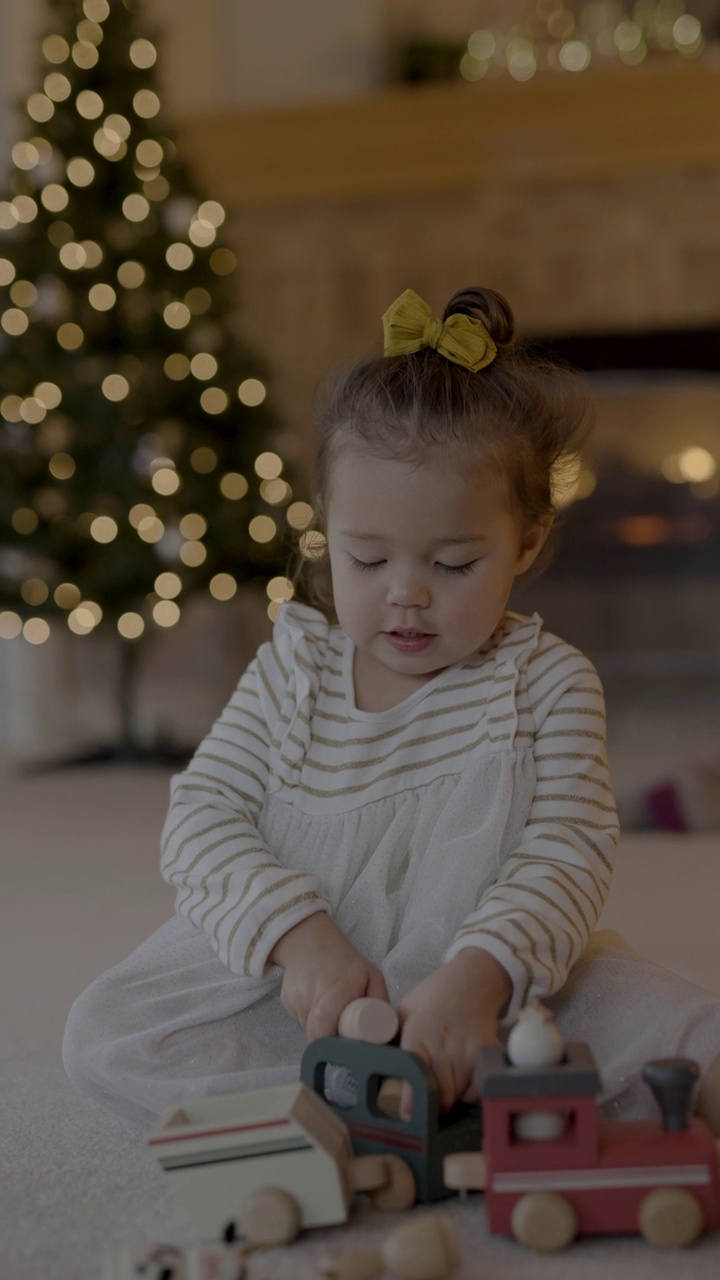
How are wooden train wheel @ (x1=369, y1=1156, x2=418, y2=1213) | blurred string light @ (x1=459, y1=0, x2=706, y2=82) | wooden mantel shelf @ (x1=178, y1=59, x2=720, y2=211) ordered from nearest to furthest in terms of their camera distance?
wooden train wheel @ (x1=369, y1=1156, x2=418, y2=1213)
wooden mantel shelf @ (x1=178, y1=59, x2=720, y2=211)
blurred string light @ (x1=459, y1=0, x2=706, y2=82)

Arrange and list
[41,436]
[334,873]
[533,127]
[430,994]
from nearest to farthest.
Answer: [430,994] < [334,873] < [41,436] < [533,127]

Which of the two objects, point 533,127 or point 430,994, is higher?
point 533,127

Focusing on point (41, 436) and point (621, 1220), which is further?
point (41, 436)

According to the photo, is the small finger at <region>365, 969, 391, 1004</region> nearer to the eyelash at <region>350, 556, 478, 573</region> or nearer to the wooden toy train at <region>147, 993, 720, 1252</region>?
the wooden toy train at <region>147, 993, 720, 1252</region>

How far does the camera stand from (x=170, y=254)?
2.89 metres

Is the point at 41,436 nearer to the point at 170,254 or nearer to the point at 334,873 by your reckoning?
the point at 170,254

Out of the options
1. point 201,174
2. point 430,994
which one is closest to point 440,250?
point 201,174

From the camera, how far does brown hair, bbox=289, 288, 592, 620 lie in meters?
1.06

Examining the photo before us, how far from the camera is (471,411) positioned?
1073 mm

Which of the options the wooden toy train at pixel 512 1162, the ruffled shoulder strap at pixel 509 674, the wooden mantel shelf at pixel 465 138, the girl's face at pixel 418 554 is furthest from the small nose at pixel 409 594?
the wooden mantel shelf at pixel 465 138

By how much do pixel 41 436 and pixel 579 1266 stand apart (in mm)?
2268

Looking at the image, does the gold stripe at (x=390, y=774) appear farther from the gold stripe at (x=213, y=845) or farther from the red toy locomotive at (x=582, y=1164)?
the red toy locomotive at (x=582, y=1164)

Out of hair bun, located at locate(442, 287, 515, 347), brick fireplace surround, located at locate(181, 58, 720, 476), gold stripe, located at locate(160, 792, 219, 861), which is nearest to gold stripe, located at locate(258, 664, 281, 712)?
gold stripe, located at locate(160, 792, 219, 861)

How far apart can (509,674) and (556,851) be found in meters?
0.15
